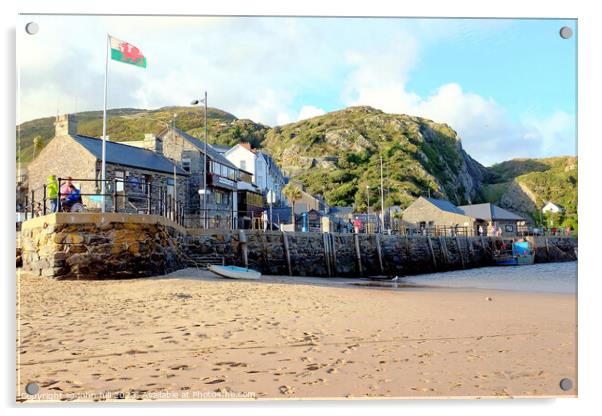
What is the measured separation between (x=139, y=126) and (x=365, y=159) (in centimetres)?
6547

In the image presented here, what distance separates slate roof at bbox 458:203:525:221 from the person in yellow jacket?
46.9 meters

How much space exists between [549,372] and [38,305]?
19.0 ft

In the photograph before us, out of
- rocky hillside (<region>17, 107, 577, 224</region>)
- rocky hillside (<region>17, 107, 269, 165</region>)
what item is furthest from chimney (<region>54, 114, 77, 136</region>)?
rocky hillside (<region>17, 107, 577, 224</region>)

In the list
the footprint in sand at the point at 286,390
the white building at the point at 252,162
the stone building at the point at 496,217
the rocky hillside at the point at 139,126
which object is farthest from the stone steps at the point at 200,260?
the stone building at the point at 496,217

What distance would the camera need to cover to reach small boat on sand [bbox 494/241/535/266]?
114 ft

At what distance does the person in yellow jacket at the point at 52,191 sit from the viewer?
9117mm

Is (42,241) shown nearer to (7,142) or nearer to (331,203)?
(7,142)

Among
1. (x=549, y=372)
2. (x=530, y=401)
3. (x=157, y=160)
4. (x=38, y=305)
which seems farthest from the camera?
(x=157, y=160)

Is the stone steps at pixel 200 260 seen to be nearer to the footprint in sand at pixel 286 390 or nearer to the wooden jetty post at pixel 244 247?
the wooden jetty post at pixel 244 247

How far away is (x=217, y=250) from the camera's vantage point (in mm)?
16734

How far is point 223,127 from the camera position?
5019 centimetres

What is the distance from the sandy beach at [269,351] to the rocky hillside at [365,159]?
60.9m

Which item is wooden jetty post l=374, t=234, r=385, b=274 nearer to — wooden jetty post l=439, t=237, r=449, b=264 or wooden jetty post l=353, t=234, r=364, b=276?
wooden jetty post l=353, t=234, r=364, b=276

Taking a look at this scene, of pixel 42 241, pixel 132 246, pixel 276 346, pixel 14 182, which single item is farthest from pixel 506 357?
pixel 42 241
